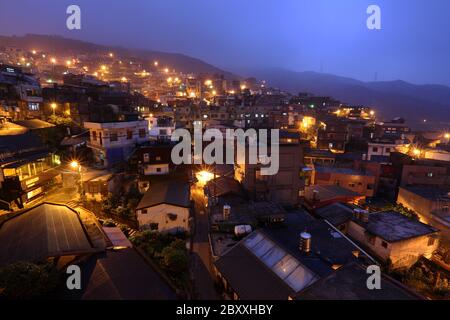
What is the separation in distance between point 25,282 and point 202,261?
9.35 metres

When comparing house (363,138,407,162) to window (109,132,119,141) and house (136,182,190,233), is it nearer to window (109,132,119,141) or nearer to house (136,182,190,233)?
house (136,182,190,233)

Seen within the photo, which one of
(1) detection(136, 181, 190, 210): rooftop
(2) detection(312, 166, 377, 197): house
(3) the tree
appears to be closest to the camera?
(3) the tree

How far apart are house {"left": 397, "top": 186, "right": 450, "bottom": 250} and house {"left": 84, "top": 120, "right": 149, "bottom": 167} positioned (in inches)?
1210

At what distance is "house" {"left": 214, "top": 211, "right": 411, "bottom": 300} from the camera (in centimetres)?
1214

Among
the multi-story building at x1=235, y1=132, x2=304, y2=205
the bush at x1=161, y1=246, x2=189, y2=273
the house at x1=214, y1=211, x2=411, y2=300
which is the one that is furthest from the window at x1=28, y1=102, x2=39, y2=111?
the house at x1=214, y1=211, x2=411, y2=300

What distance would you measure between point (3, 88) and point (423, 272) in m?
51.8

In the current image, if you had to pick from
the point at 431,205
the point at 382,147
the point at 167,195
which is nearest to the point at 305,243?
the point at 167,195

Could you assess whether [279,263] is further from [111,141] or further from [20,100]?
[20,100]

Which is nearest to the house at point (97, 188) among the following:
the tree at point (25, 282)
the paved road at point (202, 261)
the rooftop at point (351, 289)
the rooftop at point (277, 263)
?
the paved road at point (202, 261)

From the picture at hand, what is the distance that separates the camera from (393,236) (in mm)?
18172

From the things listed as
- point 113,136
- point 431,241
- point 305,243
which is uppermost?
point 113,136

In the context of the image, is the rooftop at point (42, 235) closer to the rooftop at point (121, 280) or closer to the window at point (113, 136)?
the rooftop at point (121, 280)

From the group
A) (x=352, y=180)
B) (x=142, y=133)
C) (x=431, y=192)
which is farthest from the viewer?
(x=142, y=133)

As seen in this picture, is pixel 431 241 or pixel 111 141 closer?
pixel 431 241
